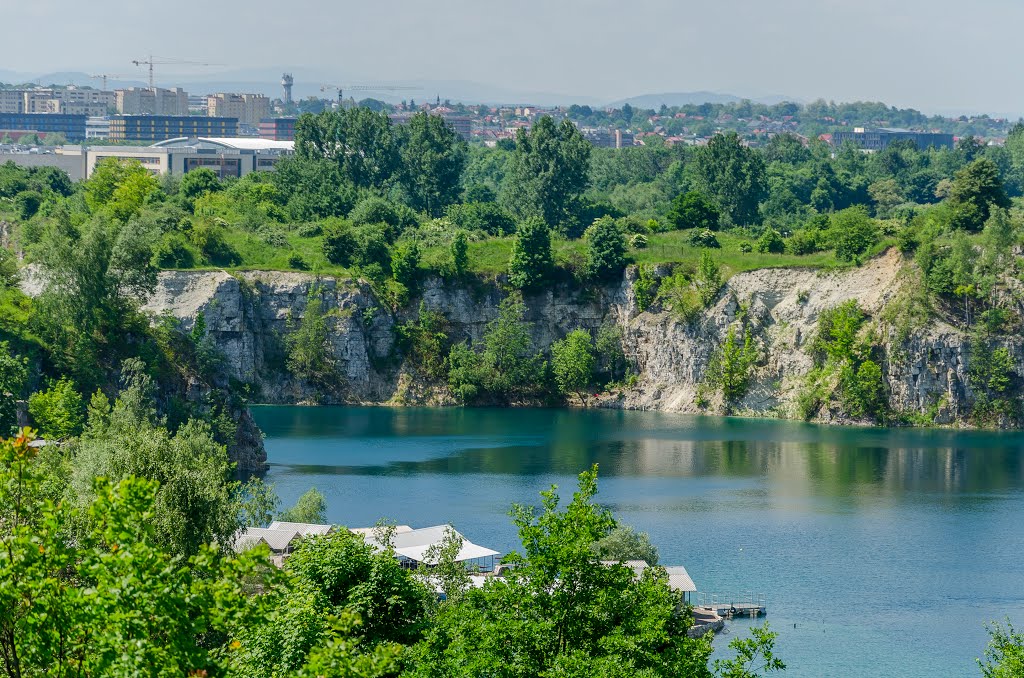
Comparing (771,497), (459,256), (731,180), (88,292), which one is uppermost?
(731,180)

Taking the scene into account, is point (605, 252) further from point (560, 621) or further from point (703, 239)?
point (560, 621)

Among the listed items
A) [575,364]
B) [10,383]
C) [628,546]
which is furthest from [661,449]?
[10,383]

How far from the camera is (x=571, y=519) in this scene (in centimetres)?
2820

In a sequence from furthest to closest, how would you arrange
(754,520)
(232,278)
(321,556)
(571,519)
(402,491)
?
(232,278) → (402,491) → (754,520) → (321,556) → (571,519)

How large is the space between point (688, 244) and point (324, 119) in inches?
1186

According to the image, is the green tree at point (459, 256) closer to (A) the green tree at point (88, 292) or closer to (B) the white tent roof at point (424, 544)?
(A) the green tree at point (88, 292)

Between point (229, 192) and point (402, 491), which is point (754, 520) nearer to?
point (402, 491)

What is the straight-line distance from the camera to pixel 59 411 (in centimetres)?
6594

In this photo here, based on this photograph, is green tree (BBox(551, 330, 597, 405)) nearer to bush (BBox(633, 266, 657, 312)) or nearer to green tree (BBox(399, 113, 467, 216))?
bush (BBox(633, 266, 657, 312))

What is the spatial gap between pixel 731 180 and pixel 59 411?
60.8 metres

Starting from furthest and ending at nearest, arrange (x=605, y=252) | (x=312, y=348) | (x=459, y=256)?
(x=459, y=256), (x=605, y=252), (x=312, y=348)

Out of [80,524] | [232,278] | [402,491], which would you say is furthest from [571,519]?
[232,278]

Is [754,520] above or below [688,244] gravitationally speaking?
below

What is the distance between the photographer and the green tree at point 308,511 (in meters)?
59.0
